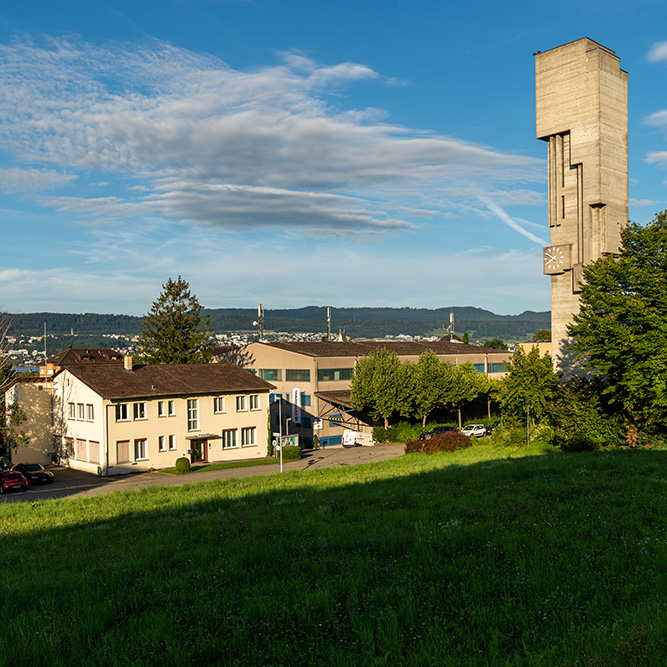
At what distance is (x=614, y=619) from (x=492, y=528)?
→ 5587mm

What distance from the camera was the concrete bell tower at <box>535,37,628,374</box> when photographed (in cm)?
5003

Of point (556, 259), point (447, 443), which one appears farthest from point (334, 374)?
point (556, 259)

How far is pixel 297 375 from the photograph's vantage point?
78.1 metres

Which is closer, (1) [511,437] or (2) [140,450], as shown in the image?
(1) [511,437]

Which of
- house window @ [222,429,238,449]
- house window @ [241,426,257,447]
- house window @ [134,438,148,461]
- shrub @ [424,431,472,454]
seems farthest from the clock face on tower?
house window @ [134,438,148,461]

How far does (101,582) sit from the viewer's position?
36.5 feet

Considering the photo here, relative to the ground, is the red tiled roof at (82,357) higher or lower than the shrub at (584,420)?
higher

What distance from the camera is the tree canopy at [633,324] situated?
3556cm

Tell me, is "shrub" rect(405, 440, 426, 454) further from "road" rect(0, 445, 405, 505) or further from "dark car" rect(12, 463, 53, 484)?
"dark car" rect(12, 463, 53, 484)

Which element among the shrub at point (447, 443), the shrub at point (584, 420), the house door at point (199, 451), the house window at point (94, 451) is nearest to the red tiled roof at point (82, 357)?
the house door at point (199, 451)

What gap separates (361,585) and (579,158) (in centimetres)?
5021

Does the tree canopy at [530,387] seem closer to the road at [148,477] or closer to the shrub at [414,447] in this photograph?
the shrub at [414,447]

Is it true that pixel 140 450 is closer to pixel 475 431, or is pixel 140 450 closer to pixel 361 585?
pixel 475 431

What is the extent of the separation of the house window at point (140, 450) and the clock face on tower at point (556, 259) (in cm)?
3954
